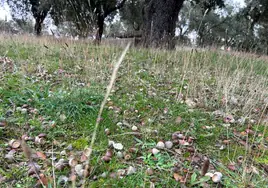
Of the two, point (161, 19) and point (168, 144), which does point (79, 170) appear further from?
point (161, 19)

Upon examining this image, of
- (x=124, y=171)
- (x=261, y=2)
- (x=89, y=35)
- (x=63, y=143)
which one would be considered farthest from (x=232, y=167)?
(x=261, y=2)

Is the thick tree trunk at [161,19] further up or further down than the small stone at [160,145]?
further up

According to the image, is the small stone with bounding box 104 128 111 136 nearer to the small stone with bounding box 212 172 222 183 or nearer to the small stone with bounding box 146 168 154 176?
the small stone with bounding box 146 168 154 176

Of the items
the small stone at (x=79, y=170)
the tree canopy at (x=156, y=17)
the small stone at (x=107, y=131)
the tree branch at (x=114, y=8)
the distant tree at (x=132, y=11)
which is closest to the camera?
the small stone at (x=79, y=170)

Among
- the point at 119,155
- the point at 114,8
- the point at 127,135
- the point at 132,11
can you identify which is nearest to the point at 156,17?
the point at 127,135

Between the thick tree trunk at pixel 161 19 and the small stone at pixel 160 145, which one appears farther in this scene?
the thick tree trunk at pixel 161 19

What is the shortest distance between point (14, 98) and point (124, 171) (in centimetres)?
184

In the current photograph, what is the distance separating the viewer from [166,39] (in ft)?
23.4

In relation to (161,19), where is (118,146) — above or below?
below

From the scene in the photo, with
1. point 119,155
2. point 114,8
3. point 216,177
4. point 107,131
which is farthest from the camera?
point 114,8

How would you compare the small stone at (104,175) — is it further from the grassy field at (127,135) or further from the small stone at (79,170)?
the small stone at (79,170)

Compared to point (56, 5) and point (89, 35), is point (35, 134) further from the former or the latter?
point (56, 5)

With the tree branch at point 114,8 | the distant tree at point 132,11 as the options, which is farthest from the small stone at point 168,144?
the distant tree at point 132,11

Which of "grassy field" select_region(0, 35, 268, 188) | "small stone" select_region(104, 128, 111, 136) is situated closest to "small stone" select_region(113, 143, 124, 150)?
"grassy field" select_region(0, 35, 268, 188)
